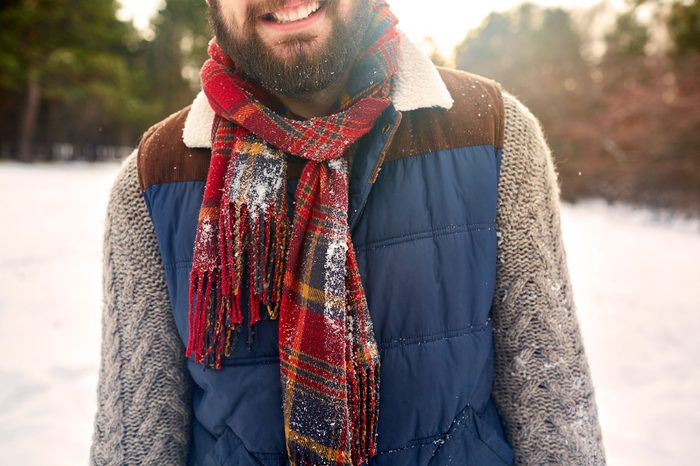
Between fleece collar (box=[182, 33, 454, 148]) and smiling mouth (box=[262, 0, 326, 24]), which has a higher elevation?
smiling mouth (box=[262, 0, 326, 24])

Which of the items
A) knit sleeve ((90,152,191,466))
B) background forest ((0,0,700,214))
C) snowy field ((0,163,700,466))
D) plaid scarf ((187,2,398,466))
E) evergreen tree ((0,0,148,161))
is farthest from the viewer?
evergreen tree ((0,0,148,161))

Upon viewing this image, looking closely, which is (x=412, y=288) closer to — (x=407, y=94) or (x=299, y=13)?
(x=407, y=94)

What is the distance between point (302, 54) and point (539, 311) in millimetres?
916

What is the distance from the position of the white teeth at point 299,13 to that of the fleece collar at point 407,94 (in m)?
0.27

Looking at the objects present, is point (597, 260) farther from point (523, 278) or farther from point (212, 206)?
point (212, 206)

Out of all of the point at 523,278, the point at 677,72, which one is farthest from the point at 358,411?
the point at 677,72

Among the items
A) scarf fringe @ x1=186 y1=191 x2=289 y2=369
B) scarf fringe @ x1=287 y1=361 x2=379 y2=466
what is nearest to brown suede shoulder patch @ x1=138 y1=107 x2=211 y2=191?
scarf fringe @ x1=186 y1=191 x2=289 y2=369

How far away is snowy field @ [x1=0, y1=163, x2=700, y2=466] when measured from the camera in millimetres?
2967

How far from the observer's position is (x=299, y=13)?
124cm

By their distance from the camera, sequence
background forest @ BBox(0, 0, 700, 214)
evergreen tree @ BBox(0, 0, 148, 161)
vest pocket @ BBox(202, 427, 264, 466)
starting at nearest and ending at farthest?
1. vest pocket @ BBox(202, 427, 264, 466)
2. background forest @ BBox(0, 0, 700, 214)
3. evergreen tree @ BBox(0, 0, 148, 161)

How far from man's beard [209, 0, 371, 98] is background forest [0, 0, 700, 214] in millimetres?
7369

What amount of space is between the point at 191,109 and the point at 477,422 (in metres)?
1.17

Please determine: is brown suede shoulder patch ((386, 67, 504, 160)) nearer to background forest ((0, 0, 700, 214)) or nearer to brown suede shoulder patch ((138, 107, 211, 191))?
brown suede shoulder patch ((138, 107, 211, 191))

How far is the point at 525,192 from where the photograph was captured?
129 centimetres
